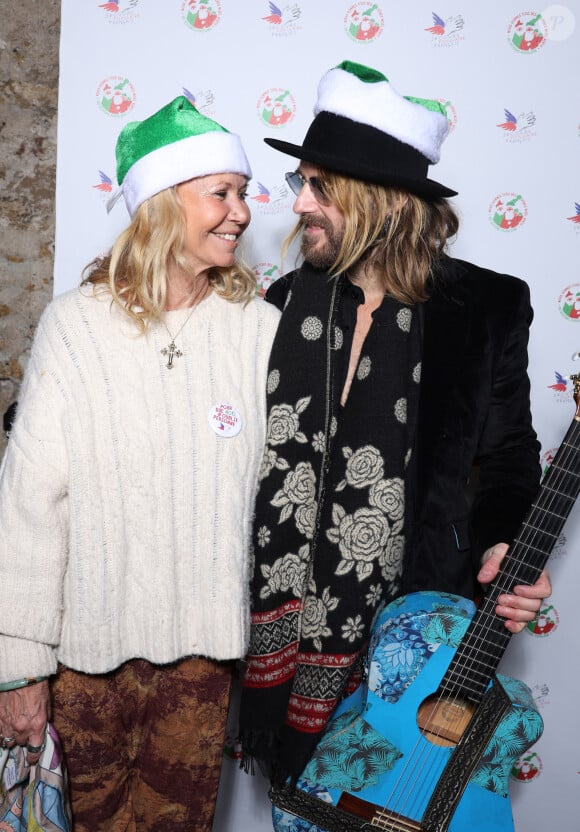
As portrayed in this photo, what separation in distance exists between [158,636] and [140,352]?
22.4 inches

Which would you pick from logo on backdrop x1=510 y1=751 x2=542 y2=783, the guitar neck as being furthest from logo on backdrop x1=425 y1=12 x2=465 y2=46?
logo on backdrop x1=510 y1=751 x2=542 y2=783

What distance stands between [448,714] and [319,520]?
0.47m

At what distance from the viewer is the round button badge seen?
1561 mm

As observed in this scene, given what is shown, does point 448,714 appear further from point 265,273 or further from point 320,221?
point 265,273

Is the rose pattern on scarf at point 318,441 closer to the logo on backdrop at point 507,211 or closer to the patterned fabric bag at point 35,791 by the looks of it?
the patterned fabric bag at point 35,791

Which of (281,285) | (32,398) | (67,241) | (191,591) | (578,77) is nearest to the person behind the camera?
(32,398)

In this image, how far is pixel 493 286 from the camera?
5.79 ft

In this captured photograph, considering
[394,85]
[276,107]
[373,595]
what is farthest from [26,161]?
[373,595]

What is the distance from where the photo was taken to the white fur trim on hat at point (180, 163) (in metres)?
1.56

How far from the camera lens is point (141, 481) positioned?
1519 millimetres

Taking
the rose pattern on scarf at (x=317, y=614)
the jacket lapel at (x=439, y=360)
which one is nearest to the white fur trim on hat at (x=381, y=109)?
the jacket lapel at (x=439, y=360)

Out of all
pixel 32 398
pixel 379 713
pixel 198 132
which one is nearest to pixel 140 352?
pixel 32 398

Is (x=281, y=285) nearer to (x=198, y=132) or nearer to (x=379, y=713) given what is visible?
(x=198, y=132)

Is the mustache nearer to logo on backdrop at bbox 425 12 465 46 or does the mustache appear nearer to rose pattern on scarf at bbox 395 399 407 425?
rose pattern on scarf at bbox 395 399 407 425
